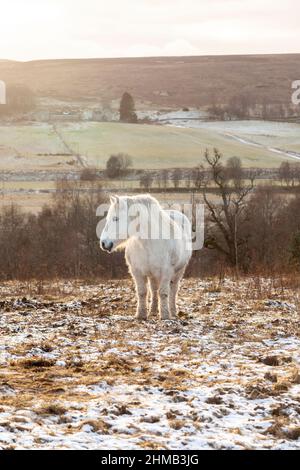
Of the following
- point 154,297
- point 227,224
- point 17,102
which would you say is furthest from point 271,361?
point 17,102

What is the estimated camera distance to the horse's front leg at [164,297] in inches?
451

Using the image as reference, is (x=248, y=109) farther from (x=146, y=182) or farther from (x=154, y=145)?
(x=146, y=182)

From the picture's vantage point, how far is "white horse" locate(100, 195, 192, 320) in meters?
11.1

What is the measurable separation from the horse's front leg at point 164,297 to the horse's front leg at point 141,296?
0.92ft

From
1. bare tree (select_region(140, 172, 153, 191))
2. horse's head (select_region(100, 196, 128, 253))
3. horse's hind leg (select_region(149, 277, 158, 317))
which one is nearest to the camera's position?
horse's head (select_region(100, 196, 128, 253))

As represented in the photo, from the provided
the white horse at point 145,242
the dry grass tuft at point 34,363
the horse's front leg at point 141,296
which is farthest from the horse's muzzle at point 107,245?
the dry grass tuft at point 34,363

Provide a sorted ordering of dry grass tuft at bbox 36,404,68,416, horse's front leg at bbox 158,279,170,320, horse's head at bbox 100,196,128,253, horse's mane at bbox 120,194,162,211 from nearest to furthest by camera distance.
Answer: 1. dry grass tuft at bbox 36,404,68,416
2. horse's head at bbox 100,196,128,253
3. horse's mane at bbox 120,194,162,211
4. horse's front leg at bbox 158,279,170,320

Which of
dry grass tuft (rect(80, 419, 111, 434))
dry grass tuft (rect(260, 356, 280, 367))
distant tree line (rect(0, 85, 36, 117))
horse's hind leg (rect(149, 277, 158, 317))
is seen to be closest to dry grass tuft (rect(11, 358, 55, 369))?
dry grass tuft (rect(80, 419, 111, 434))

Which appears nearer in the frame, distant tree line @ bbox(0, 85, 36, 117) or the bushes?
the bushes

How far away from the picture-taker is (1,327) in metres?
10.7

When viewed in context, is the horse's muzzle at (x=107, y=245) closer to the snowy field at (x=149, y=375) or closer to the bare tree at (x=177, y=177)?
the snowy field at (x=149, y=375)

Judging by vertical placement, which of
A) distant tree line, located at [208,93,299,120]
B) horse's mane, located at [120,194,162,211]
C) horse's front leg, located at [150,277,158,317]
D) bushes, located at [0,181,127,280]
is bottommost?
bushes, located at [0,181,127,280]

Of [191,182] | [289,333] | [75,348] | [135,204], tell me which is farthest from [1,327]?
[191,182]

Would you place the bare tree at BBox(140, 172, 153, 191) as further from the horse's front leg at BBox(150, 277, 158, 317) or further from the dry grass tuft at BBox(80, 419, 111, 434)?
the dry grass tuft at BBox(80, 419, 111, 434)
